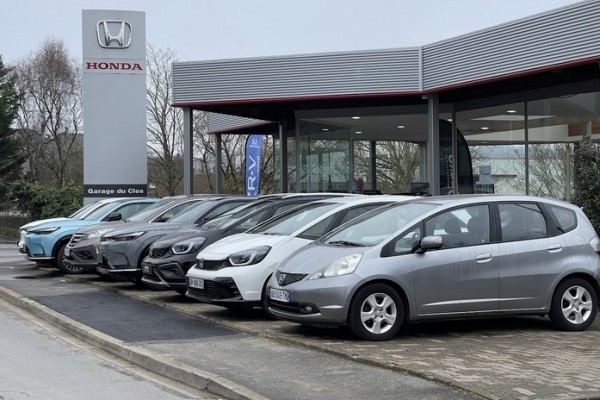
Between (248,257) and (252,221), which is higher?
(252,221)

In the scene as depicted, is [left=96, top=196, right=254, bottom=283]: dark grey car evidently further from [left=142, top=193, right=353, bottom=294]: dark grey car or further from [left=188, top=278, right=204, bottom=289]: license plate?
[left=188, top=278, right=204, bottom=289]: license plate

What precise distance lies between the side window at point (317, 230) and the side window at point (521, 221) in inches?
92.0

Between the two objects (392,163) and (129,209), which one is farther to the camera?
(392,163)

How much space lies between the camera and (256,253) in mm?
10617

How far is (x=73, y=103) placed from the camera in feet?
189

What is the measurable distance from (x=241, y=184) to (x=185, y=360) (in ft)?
140

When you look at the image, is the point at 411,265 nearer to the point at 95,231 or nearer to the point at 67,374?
the point at 67,374

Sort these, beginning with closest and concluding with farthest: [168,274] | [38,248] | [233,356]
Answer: [233,356], [168,274], [38,248]

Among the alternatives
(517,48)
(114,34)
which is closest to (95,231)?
(517,48)

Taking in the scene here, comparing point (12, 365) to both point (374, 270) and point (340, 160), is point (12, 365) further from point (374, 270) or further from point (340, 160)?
point (340, 160)

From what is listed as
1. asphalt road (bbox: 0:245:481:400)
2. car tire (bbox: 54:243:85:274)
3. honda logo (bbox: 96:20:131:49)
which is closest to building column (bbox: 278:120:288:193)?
honda logo (bbox: 96:20:131:49)

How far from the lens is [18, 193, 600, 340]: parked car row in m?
9.09

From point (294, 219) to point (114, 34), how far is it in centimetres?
1799

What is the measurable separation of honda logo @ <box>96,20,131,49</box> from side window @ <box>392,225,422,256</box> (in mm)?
20269
